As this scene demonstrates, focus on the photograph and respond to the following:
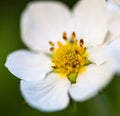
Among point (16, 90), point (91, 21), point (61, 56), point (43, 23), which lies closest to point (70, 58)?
point (61, 56)

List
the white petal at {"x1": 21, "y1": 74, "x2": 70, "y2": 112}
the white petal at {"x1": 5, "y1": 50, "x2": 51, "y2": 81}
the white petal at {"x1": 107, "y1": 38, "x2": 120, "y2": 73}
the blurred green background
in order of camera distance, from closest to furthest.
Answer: the white petal at {"x1": 107, "y1": 38, "x2": 120, "y2": 73} → the white petal at {"x1": 21, "y1": 74, "x2": 70, "y2": 112} → the white petal at {"x1": 5, "y1": 50, "x2": 51, "y2": 81} → the blurred green background

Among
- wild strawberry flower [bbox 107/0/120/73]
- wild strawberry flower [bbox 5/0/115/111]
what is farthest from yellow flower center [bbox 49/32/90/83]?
wild strawberry flower [bbox 107/0/120/73]

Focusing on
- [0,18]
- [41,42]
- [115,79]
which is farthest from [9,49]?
[115,79]

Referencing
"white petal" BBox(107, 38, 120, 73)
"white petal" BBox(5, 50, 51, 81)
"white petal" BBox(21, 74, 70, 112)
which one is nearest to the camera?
"white petal" BBox(107, 38, 120, 73)

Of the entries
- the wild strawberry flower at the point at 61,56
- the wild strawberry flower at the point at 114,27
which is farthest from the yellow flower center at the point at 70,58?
the wild strawberry flower at the point at 114,27

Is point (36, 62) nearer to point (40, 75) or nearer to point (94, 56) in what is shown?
point (40, 75)

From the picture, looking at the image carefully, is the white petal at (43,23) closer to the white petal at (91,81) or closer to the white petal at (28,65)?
the white petal at (28,65)

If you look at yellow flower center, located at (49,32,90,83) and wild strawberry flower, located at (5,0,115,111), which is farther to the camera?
yellow flower center, located at (49,32,90,83)

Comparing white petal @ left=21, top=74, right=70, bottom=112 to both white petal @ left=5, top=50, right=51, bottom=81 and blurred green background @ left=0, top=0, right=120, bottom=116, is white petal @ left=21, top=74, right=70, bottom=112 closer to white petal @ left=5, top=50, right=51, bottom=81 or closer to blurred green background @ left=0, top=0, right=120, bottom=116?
white petal @ left=5, top=50, right=51, bottom=81
